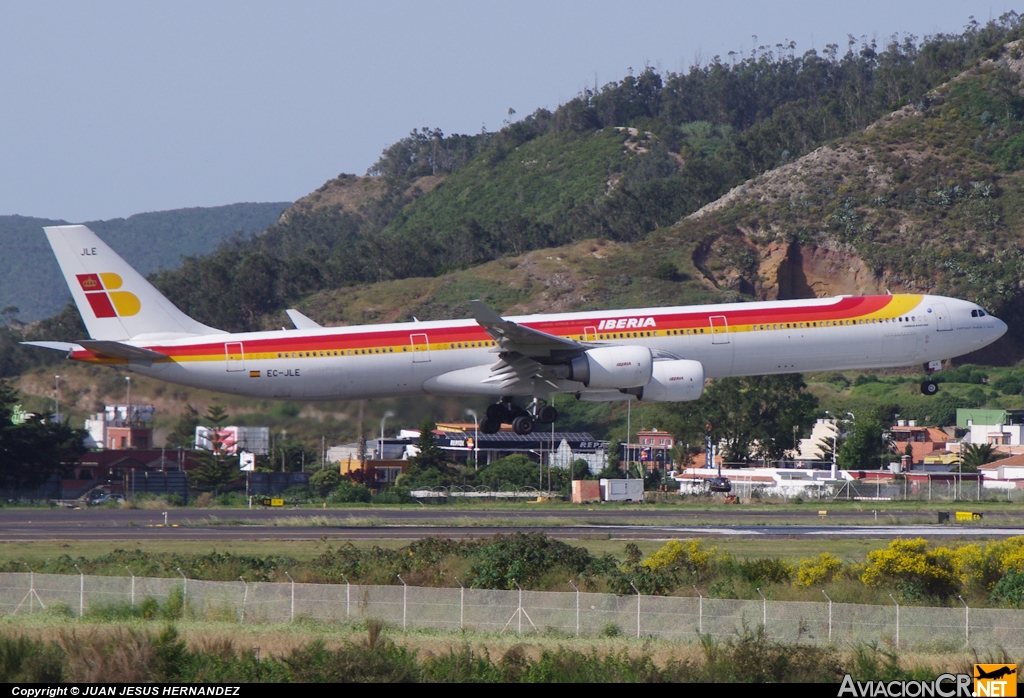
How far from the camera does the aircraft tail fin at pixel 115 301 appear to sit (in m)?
43.5

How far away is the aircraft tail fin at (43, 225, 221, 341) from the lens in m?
43.5

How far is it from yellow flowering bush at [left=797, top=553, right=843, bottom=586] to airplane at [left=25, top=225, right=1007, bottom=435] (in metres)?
12.6

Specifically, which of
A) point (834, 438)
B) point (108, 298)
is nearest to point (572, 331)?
point (108, 298)

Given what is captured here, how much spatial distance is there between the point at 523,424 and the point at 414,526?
8.72m

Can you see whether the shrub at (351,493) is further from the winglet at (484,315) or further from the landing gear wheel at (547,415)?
the winglet at (484,315)

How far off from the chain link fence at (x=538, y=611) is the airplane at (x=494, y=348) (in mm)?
14886

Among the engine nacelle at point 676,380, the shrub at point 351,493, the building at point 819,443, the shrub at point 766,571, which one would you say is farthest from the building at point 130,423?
the building at point 819,443

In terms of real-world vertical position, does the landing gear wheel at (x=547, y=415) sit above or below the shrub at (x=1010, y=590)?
above

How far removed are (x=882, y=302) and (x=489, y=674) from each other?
104 ft

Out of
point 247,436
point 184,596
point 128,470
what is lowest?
point 184,596

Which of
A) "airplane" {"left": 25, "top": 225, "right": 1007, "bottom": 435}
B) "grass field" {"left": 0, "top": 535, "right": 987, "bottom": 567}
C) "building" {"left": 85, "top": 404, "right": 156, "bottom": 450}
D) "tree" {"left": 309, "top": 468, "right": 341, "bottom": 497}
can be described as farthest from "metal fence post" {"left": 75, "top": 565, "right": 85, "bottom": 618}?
"tree" {"left": 309, "top": 468, "right": 341, "bottom": 497}

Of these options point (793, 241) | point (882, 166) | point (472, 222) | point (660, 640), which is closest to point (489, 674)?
point (660, 640)

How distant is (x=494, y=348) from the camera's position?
145 feet

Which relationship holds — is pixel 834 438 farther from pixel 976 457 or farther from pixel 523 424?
pixel 523 424
